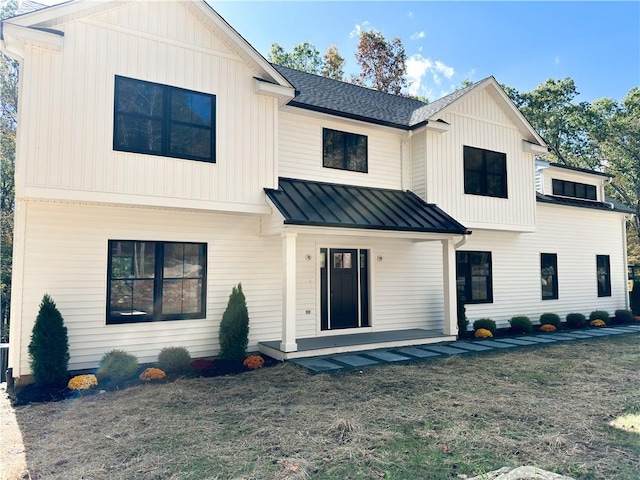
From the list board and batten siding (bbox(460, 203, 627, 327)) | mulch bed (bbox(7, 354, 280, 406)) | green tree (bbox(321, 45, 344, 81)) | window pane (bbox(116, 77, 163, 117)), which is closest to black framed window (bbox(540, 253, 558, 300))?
board and batten siding (bbox(460, 203, 627, 327))

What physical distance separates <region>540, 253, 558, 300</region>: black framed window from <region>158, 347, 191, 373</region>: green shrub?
455 inches

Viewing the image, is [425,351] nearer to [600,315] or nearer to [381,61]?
[600,315]

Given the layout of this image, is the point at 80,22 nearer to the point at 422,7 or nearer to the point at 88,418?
the point at 88,418

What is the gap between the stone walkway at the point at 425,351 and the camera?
7832mm

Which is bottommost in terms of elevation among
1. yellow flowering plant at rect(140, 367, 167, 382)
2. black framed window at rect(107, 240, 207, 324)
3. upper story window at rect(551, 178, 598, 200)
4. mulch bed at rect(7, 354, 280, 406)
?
mulch bed at rect(7, 354, 280, 406)

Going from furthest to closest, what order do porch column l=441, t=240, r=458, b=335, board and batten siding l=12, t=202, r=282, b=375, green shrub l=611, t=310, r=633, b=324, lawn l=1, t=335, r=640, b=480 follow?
green shrub l=611, t=310, r=633, b=324 < porch column l=441, t=240, r=458, b=335 < board and batten siding l=12, t=202, r=282, b=375 < lawn l=1, t=335, r=640, b=480

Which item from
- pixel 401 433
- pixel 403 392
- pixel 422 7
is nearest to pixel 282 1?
pixel 422 7

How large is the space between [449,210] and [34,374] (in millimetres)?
9715

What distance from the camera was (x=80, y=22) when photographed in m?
7.15

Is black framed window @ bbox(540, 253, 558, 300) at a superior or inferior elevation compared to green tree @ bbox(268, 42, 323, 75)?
inferior

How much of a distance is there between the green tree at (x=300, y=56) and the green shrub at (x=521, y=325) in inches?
842

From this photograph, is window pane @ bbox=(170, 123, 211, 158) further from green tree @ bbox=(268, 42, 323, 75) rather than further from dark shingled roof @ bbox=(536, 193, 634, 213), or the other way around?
green tree @ bbox=(268, 42, 323, 75)

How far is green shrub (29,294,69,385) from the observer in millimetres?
6742

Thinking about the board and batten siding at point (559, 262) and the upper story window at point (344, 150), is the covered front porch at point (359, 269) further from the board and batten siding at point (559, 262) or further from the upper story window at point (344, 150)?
the board and batten siding at point (559, 262)
